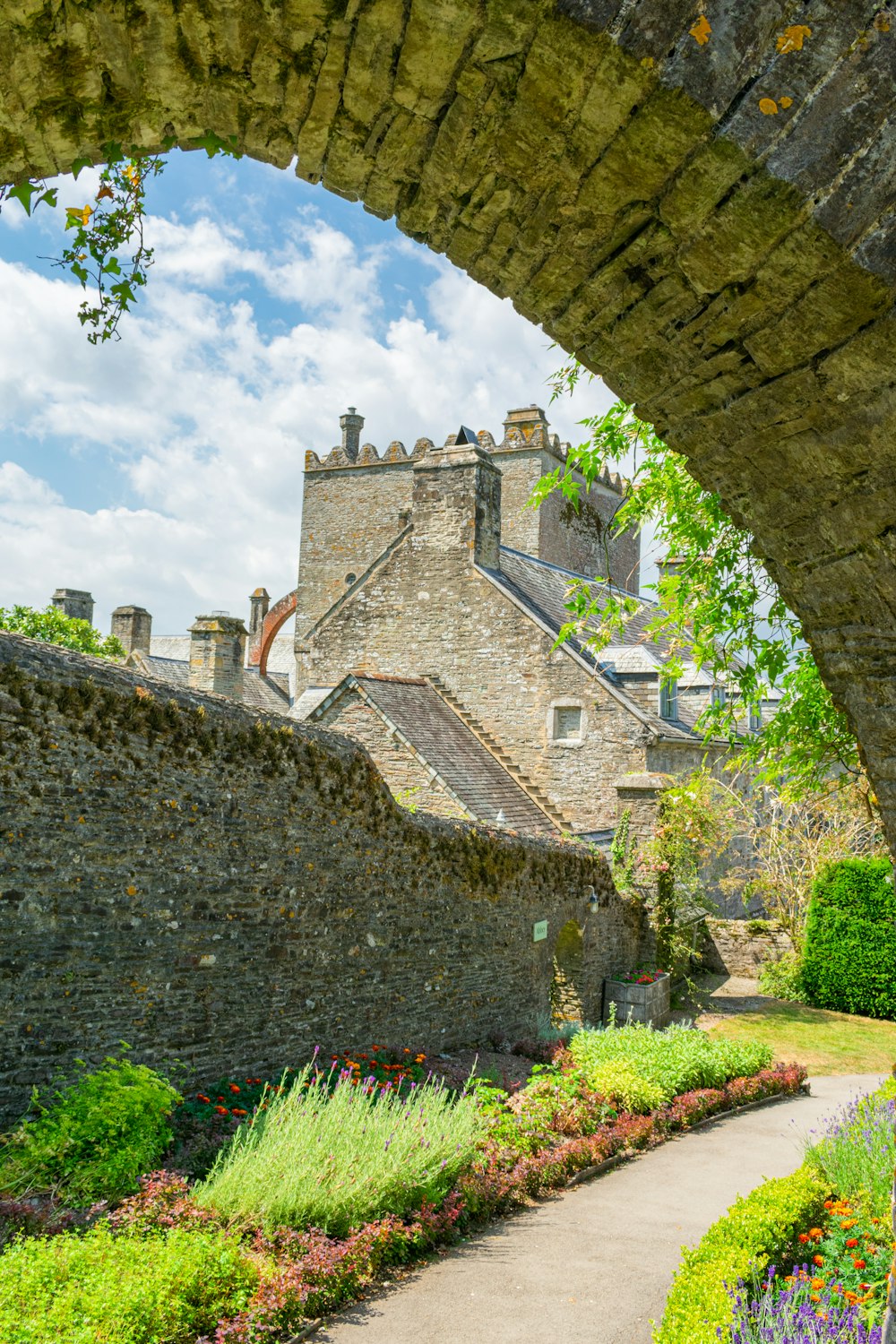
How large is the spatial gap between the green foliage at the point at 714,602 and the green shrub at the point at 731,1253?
3.01 metres

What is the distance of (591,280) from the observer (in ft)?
7.78

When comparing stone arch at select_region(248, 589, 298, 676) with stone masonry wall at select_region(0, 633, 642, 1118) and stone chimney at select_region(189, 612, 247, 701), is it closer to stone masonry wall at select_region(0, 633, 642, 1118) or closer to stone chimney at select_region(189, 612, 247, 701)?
stone chimney at select_region(189, 612, 247, 701)

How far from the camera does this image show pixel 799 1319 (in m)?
5.14

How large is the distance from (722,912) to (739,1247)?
1594 cm

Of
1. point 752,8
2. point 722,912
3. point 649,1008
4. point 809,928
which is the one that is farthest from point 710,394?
point 722,912

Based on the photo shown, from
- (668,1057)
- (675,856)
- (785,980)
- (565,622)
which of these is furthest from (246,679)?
(668,1057)

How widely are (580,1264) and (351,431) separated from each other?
39.9 m

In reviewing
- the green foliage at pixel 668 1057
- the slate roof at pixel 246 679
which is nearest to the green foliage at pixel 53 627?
the slate roof at pixel 246 679

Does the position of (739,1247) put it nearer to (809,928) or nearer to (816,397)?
(816,397)

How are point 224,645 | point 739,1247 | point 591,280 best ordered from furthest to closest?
1. point 224,645
2. point 739,1247
3. point 591,280

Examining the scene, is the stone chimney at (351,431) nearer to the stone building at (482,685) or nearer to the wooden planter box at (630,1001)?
the stone building at (482,685)

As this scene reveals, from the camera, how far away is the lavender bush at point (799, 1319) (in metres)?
4.99

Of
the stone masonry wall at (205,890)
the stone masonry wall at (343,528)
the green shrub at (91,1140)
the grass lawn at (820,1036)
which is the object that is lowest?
the grass lawn at (820,1036)

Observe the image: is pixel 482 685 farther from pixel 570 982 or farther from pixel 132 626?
pixel 132 626
